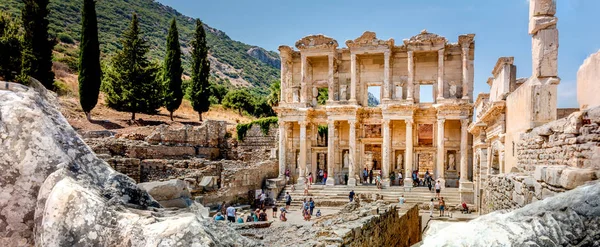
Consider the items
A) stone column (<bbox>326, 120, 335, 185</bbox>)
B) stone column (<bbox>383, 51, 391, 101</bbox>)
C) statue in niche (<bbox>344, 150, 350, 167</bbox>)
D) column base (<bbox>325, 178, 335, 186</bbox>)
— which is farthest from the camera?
statue in niche (<bbox>344, 150, 350, 167</bbox>)

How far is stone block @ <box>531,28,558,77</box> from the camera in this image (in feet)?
32.8

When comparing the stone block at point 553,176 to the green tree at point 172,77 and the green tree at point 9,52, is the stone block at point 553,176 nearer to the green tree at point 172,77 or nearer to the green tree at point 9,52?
the green tree at point 9,52

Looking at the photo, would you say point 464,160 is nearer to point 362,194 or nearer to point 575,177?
point 362,194

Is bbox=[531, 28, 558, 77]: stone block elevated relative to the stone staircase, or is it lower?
elevated

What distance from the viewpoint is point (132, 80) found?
40.9 metres

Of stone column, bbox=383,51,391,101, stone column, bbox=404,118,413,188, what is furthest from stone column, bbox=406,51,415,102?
stone column, bbox=404,118,413,188

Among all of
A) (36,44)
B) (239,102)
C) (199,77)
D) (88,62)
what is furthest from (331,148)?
(239,102)

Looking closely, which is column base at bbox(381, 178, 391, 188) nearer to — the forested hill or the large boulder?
the large boulder

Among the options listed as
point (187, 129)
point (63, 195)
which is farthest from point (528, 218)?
point (187, 129)

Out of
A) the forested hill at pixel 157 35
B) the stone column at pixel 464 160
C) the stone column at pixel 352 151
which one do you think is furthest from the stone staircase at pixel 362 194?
the forested hill at pixel 157 35

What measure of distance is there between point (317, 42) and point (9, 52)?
22.5 m

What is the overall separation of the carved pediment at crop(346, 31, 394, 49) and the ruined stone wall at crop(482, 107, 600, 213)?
23.4m

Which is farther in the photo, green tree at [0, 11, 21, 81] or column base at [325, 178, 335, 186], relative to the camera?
green tree at [0, 11, 21, 81]

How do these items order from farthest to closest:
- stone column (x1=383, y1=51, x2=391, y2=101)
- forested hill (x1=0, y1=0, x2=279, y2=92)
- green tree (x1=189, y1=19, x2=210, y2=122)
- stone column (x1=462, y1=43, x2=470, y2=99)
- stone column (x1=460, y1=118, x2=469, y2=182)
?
forested hill (x1=0, y1=0, x2=279, y2=92) → green tree (x1=189, y1=19, x2=210, y2=122) → stone column (x1=383, y1=51, x2=391, y2=101) → stone column (x1=462, y1=43, x2=470, y2=99) → stone column (x1=460, y1=118, x2=469, y2=182)
